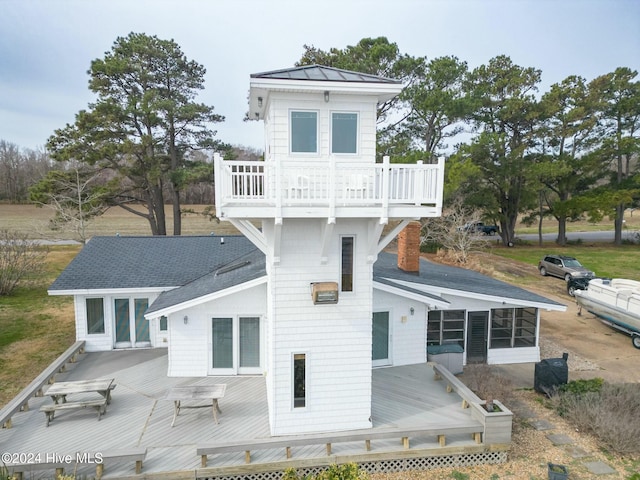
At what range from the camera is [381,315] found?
1135 centimetres

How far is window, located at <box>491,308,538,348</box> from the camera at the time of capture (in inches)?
498

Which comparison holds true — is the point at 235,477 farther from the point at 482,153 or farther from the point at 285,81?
the point at 482,153

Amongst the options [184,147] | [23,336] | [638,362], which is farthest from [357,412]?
[184,147]

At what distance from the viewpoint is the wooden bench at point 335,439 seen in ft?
22.5

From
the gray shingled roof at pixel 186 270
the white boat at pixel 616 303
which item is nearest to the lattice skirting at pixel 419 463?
the gray shingled roof at pixel 186 270

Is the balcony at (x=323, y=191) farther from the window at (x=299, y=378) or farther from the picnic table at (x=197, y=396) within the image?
the picnic table at (x=197, y=396)

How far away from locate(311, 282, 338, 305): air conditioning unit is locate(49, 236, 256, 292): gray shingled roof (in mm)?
6850

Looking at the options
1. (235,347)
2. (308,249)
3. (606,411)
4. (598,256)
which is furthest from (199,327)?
(598,256)

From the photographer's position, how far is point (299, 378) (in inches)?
303

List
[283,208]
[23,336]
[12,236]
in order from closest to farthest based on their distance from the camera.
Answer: [283,208]
[23,336]
[12,236]

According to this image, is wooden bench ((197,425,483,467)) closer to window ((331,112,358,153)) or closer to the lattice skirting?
the lattice skirting

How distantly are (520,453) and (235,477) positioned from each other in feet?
18.9

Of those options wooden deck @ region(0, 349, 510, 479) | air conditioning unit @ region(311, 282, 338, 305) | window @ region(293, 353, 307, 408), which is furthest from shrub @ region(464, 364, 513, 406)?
air conditioning unit @ region(311, 282, 338, 305)

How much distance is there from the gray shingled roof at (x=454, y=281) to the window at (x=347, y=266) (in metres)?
3.67
